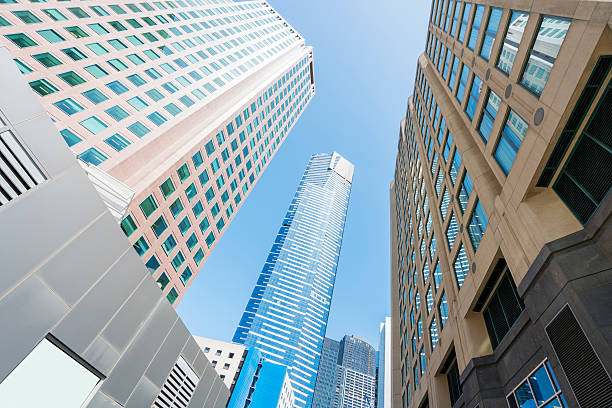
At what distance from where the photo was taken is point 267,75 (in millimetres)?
56531

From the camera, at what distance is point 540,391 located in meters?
10.4

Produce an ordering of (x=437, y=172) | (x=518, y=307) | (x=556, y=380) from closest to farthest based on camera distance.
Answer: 1. (x=556, y=380)
2. (x=518, y=307)
3. (x=437, y=172)

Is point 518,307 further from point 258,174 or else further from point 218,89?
point 258,174

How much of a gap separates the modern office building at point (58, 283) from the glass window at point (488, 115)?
791 inches

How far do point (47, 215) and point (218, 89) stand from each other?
36842 millimetres

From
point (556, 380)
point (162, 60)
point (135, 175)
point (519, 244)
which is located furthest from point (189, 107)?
point (556, 380)

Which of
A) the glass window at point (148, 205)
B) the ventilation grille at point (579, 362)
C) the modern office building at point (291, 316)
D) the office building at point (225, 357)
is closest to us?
the ventilation grille at point (579, 362)

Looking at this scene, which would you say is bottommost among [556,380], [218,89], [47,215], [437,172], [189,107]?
[47,215]

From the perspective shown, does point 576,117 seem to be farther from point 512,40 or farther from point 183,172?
point 183,172

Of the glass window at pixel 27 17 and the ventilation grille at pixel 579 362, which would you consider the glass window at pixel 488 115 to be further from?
the glass window at pixel 27 17

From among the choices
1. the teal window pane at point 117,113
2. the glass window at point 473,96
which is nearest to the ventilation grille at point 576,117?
the glass window at point 473,96

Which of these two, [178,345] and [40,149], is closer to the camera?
[40,149]

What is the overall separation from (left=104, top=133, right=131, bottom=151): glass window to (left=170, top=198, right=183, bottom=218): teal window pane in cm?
705

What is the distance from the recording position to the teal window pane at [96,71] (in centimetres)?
2710
